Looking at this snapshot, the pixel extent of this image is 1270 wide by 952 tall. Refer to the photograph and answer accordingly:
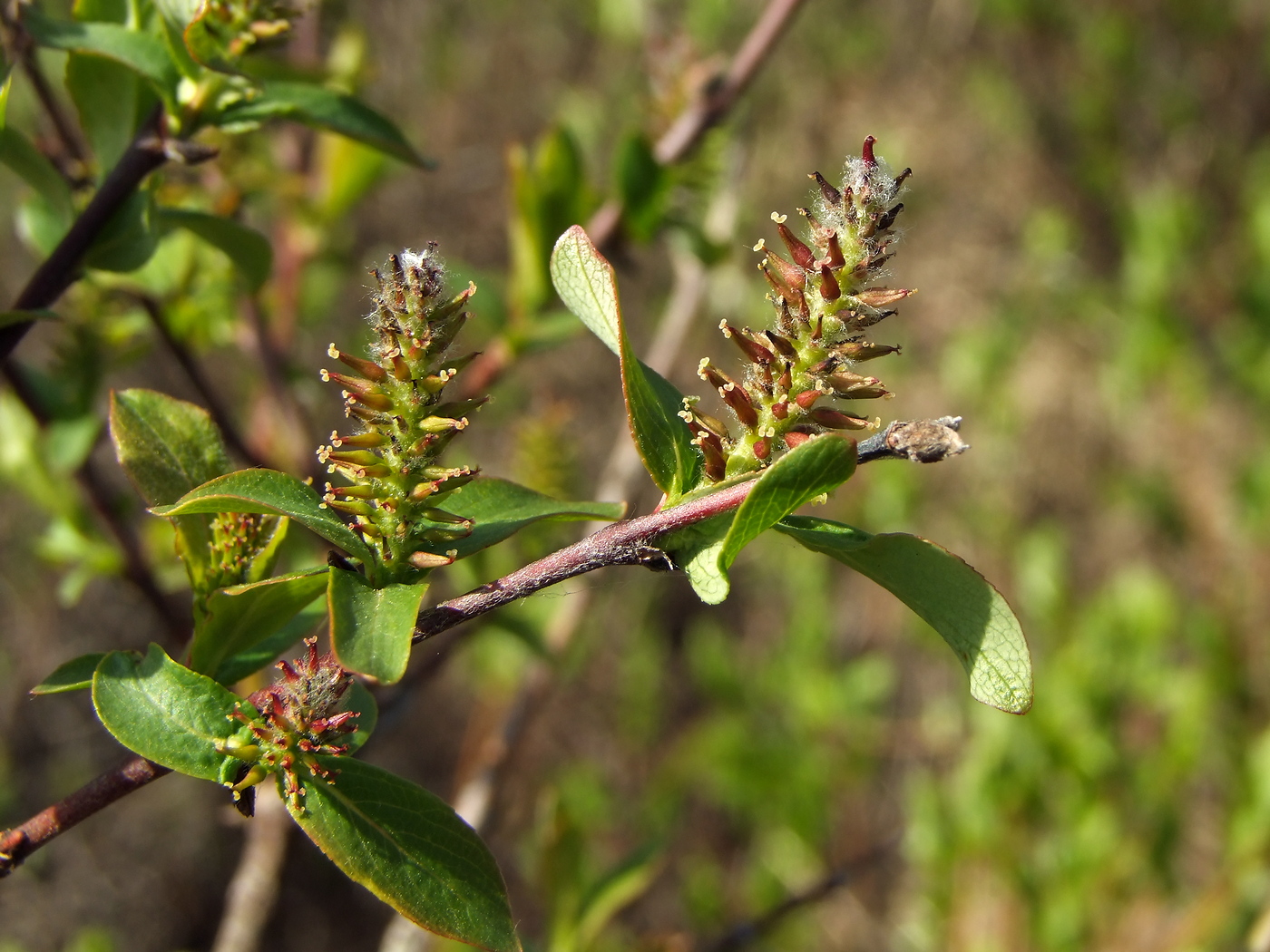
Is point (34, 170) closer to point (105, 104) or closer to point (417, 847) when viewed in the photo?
point (105, 104)

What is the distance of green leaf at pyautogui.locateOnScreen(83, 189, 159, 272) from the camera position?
754 millimetres

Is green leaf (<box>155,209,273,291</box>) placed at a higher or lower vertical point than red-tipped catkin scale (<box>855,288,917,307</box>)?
lower

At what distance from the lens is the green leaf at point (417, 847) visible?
1.88 feet

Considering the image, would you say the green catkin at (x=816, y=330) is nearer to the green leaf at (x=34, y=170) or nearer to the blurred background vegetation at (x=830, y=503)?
the blurred background vegetation at (x=830, y=503)

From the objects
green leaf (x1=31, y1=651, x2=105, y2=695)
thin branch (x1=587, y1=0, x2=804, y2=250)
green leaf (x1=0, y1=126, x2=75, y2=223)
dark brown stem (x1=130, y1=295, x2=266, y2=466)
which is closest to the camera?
green leaf (x1=31, y1=651, x2=105, y2=695)

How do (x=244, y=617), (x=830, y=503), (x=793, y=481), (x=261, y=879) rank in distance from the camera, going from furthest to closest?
1. (x=830, y=503)
2. (x=261, y=879)
3. (x=244, y=617)
4. (x=793, y=481)

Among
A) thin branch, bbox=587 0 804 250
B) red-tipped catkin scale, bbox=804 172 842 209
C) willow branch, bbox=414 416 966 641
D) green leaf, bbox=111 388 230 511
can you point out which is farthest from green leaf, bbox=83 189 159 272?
thin branch, bbox=587 0 804 250

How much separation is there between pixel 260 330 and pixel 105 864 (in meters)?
2.98

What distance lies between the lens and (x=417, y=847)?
585 millimetres

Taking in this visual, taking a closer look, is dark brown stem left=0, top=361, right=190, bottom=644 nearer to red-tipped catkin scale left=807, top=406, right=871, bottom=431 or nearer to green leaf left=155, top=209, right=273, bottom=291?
green leaf left=155, top=209, right=273, bottom=291

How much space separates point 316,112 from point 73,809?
1.67 ft

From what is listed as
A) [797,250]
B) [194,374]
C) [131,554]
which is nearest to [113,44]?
[797,250]

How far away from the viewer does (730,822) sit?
4.14 meters

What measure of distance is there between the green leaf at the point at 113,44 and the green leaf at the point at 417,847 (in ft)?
1.63
